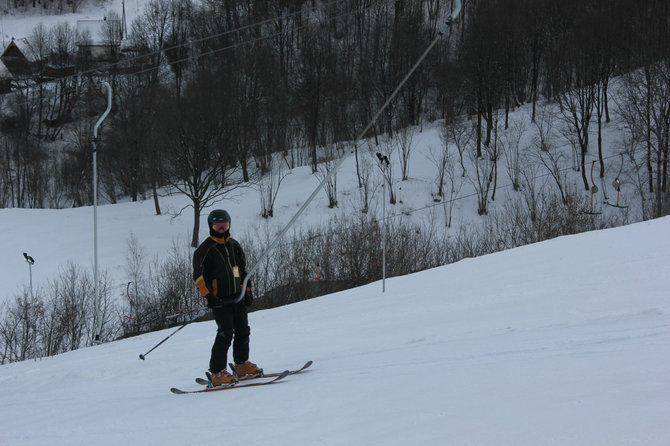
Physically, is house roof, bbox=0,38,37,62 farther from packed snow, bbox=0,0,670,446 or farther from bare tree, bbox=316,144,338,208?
packed snow, bbox=0,0,670,446

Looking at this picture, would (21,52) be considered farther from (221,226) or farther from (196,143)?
(221,226)

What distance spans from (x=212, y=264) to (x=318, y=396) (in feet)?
7.86

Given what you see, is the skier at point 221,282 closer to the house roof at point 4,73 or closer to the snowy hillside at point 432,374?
the snowy hillside at point 432,374

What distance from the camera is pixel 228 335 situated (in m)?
6.38

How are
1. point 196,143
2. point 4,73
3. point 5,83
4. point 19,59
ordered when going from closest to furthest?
point 196,143
point 5,83
point 4,73
point 19,59

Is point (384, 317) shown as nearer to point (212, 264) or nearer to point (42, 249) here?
point (212, 264)

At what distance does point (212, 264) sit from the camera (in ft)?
20.9

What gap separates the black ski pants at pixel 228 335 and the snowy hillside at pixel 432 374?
590 millimetres

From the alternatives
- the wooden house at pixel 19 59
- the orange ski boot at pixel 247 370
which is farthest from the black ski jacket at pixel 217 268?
the wooden house at pixel 19 59

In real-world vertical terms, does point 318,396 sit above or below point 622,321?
below

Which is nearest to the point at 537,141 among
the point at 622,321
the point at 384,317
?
the point at 384,317

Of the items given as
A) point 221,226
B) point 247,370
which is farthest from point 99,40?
point 247,370

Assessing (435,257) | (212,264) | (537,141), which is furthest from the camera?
(537,141)

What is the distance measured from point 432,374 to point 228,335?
9.27 ft
